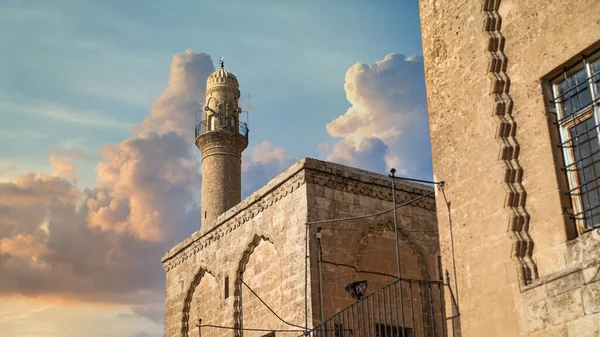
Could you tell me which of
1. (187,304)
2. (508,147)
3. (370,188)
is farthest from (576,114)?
(187,304)

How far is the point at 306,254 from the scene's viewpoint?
11.9 meters

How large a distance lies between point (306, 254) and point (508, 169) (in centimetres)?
609

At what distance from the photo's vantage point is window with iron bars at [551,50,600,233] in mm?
5777

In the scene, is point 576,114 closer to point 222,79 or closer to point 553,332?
point 553,332

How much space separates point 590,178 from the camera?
230 inches

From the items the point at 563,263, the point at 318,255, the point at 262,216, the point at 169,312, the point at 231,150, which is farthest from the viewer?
the point at 231,150

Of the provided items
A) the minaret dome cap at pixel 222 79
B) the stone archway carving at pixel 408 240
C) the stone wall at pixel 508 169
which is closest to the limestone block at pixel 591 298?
the stone wall at pixel 508 169

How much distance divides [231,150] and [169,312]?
10.7 meters

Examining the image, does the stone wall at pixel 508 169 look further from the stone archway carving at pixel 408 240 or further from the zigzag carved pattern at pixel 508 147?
the stone archway carving at pixel 408 240

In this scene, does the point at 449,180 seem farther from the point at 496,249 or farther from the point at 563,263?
the point at 563,263

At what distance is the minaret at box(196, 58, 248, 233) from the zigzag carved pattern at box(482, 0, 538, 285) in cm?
1855

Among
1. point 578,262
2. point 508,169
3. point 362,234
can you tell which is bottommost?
point 578,262

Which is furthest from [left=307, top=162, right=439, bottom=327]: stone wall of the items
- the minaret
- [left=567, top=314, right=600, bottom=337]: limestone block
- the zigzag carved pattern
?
the minaret

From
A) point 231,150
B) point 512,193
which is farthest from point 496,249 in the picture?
point 231,150
